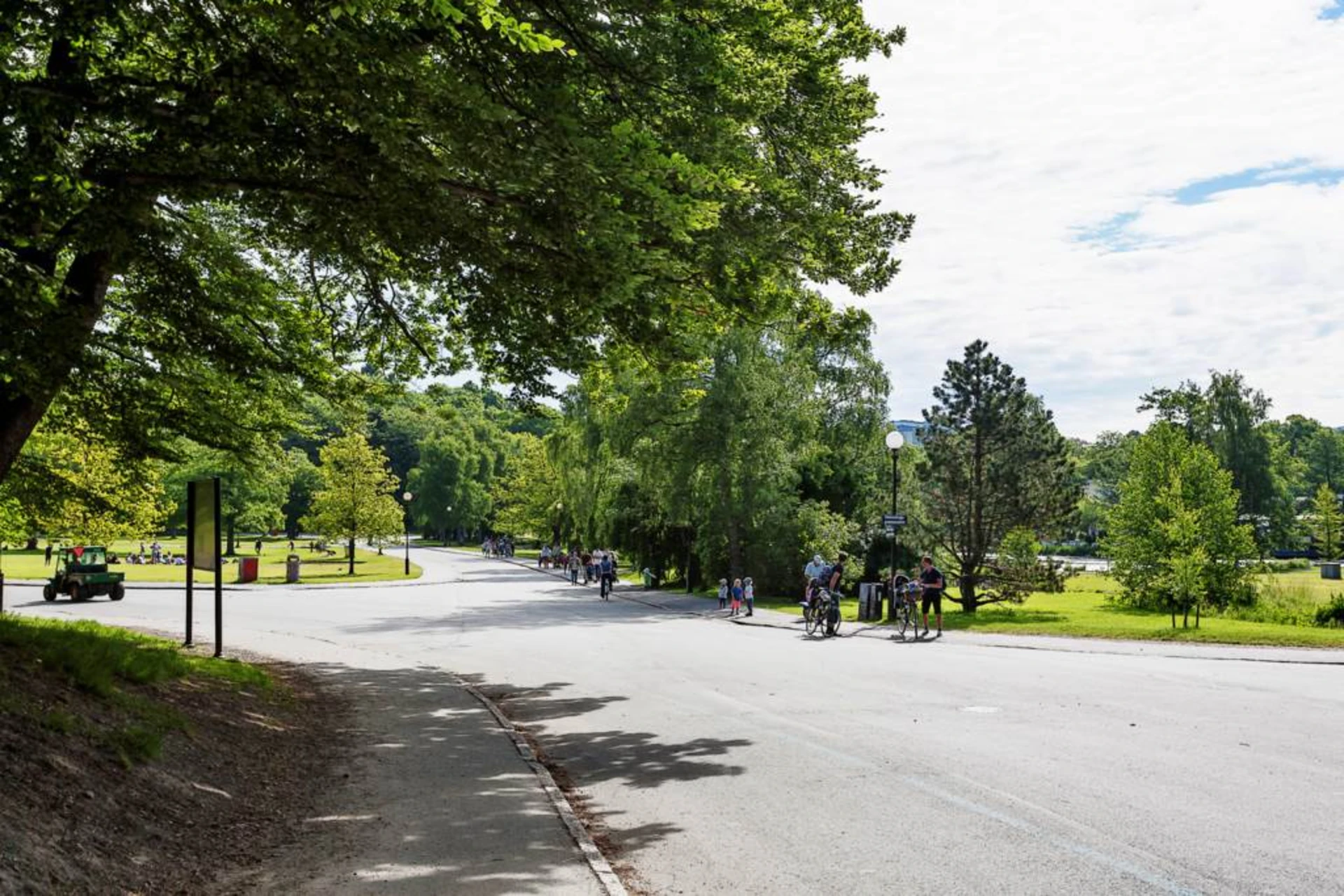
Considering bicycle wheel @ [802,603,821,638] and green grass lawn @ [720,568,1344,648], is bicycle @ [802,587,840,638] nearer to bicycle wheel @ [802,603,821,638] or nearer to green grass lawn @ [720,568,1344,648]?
bicycle wheel @ [802,603,821,638]

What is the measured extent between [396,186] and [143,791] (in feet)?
15.6

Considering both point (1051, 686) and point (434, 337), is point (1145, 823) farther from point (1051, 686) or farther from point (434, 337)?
point (434, 337)

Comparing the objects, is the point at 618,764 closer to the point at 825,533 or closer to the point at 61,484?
the point at 61,484

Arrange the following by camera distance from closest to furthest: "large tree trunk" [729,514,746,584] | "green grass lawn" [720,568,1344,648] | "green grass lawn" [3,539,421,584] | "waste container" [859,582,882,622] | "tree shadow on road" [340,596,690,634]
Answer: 1. "green grass lawn" [720,568,1344,648]
2. "tree shadow on road" [340,596,690,634]
3. "waste container" [859,582,882,622]
4. "large tree trunk" [729,514,746,584]
5. "green grass lawn" [3,539,421,584]

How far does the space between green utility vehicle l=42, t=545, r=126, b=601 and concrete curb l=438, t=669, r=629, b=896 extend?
25.7 meters

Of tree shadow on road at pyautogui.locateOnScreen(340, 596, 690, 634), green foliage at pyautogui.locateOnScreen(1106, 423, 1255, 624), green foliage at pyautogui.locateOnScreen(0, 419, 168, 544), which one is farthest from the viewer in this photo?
green foliage at pyautogui.locateOnScreen(1106, 423, 1255, 624)

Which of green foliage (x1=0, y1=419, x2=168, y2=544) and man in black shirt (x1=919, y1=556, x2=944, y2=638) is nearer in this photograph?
green foliage (x1=0, y1=419, x2=168, y2=544)

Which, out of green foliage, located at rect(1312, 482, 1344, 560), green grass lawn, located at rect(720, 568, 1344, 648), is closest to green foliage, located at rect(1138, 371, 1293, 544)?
green foliage, located at rect(1312, 482, 1344, 560)

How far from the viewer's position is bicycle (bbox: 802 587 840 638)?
22.7 metres

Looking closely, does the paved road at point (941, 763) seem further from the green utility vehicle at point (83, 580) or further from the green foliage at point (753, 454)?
the green utility vehicle at point (83, 580)

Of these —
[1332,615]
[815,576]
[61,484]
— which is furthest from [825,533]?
[61,484]

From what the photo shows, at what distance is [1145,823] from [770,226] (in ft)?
23.2

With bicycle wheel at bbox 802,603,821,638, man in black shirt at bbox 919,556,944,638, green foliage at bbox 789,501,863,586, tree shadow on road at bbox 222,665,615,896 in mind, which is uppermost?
green foliage at bbox 789,501,863,586

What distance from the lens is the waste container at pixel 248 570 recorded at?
4457 centimetres
